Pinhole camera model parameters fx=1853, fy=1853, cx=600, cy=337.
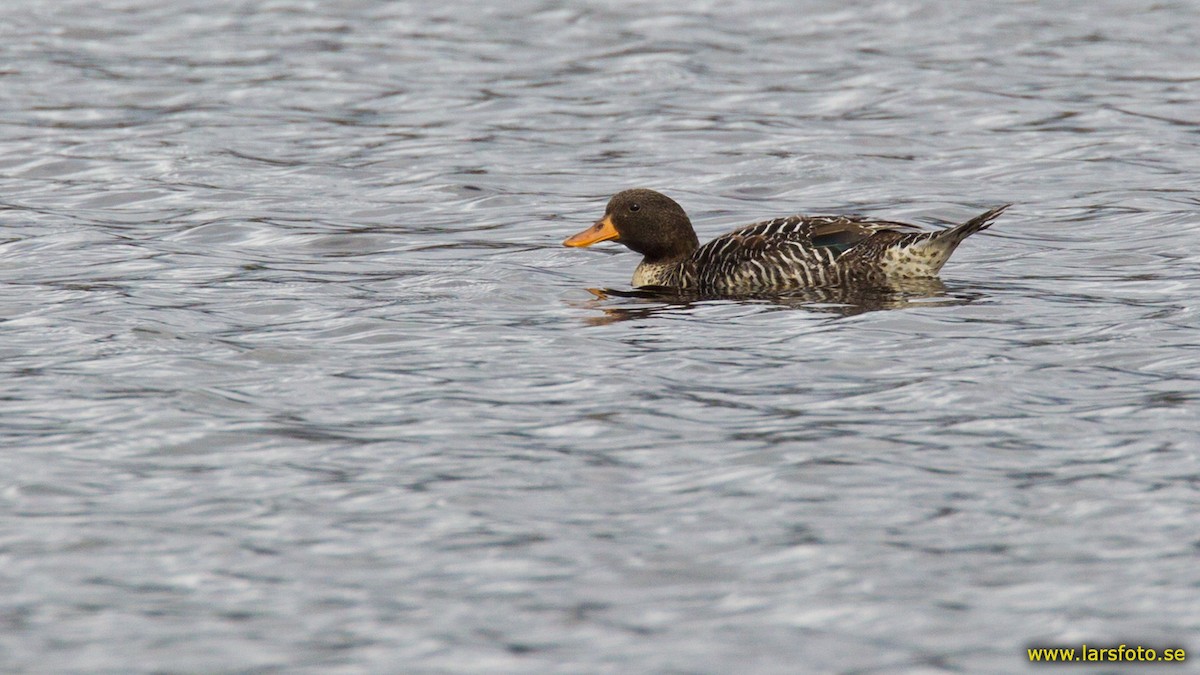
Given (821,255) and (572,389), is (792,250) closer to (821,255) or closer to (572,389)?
(821,255)

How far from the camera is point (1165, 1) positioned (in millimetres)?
26375

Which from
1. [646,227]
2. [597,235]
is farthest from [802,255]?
[597,235]

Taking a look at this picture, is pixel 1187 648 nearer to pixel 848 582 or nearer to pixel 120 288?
pixel 848 582

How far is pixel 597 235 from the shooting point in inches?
540

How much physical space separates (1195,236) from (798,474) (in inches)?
277

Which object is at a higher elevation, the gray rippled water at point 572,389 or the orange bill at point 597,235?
the orange bill at point 597,235

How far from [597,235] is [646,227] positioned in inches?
15.6

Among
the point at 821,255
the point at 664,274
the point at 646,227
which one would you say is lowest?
the point at 664,274

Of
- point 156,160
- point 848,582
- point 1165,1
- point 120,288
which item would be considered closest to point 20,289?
point 120,288

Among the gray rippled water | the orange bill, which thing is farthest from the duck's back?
the orange bill

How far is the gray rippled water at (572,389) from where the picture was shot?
7.27 m

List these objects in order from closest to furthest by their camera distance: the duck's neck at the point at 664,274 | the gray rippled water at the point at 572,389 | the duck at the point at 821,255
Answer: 1. the gray rippled water at the point at 572,389
2. the duck at the point at 821,255
3. the duck's neck at the point at 664,274

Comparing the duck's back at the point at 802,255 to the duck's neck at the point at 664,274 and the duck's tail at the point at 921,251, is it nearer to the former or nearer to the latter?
the duck's tail at the point at 921,251

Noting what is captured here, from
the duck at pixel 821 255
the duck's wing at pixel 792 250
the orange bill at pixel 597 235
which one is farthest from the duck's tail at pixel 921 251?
the orange bill at pixel 597 235
